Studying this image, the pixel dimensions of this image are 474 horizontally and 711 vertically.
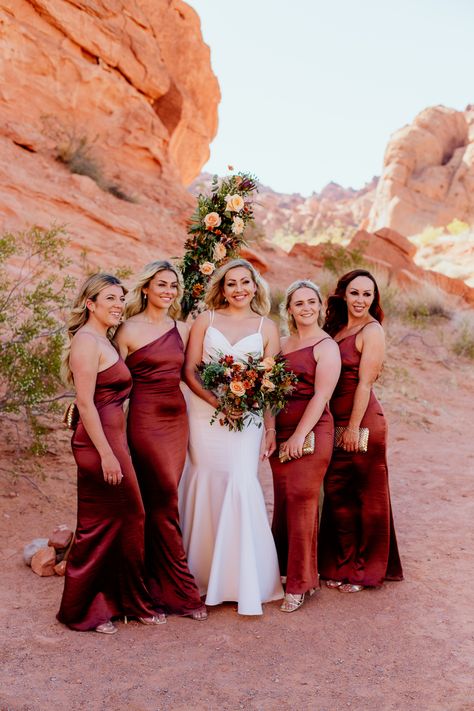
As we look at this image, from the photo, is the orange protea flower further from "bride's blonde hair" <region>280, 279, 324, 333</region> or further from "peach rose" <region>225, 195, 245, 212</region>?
"bride's blonde hair" <region>280, 279, 324, 333</region>

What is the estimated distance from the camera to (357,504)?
502 cm

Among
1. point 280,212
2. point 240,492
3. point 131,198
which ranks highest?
point 280,212

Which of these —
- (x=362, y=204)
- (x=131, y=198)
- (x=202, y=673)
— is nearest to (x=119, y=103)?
(x=131, y=198)

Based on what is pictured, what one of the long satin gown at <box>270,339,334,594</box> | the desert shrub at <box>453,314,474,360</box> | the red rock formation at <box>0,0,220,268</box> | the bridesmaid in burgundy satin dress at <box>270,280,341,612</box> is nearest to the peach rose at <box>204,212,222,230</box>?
the bridesmaid in burgundy satin dress at <box>270,280,341,612</box>

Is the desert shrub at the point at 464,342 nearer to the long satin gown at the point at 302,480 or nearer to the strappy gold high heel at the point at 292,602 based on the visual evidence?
the long satin gown at the point at 302,480

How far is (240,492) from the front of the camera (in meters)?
4.56

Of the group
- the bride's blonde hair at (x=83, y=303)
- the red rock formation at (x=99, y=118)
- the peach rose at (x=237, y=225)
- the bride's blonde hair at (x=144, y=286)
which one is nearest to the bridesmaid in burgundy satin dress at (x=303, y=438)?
the bride's blonde hair at (x=144, y=286)

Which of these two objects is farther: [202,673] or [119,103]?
[119,103]

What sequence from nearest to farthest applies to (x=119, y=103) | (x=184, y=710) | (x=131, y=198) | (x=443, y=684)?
(x=184, y=710) → (x=443, y=684) → (x=131, y=198) → (x=119, y=103)

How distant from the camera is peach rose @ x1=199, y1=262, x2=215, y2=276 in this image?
17.3 feet

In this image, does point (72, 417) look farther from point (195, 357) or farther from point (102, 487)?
point (195, 357)

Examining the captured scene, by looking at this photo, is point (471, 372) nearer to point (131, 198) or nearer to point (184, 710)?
point (131, 198)

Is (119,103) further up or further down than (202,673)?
further up

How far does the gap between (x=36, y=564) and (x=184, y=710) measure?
2.14 meters
